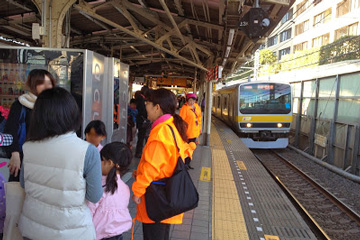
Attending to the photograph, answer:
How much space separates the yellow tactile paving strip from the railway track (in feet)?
5.23

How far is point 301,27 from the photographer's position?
106ft

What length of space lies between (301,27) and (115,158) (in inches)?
1373

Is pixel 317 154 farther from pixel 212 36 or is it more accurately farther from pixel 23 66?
pixel 23 66

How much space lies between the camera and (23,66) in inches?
158

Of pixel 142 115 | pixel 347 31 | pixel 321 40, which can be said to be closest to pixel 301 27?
pixel 321 40

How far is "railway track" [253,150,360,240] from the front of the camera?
5.36 m

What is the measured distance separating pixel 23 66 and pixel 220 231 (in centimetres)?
342

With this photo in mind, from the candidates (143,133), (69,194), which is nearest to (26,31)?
(143,133)

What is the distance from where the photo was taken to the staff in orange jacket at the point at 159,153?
80.0 inches

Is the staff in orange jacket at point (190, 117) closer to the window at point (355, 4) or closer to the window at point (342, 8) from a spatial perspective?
the window at point (355, 4)

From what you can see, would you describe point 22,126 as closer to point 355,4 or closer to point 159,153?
point 159,153

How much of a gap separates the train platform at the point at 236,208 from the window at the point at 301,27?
27758 mm

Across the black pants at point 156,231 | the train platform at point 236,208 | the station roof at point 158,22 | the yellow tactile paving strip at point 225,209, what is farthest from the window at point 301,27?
the black pants at point 156,231

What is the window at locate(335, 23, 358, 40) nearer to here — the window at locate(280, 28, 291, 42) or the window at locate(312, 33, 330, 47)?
the window at locate(312, 33, 330, 47)
